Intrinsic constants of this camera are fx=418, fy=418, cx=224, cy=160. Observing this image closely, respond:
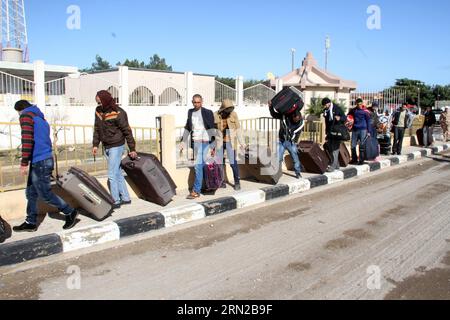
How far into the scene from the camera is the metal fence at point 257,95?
913 inches

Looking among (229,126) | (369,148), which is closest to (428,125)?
(369,148)

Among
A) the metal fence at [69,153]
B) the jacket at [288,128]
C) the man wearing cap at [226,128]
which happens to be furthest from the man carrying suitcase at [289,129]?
the metal fence at [69,153]

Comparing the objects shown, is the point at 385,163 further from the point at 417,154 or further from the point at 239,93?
the point at 239,93

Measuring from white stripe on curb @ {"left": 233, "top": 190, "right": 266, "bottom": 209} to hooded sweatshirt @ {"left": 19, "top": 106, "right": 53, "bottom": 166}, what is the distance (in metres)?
3.04

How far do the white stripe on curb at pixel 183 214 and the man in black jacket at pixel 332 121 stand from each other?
4230 millimetres

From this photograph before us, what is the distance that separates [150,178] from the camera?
624 centimetres

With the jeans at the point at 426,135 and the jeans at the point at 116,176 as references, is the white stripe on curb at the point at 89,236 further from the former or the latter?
the jeans at the point at 426,135

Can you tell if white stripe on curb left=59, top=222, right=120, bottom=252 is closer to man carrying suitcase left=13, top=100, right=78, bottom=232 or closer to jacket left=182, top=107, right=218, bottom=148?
man carrying suitcase left=13, top=100, right=78, bottom=232

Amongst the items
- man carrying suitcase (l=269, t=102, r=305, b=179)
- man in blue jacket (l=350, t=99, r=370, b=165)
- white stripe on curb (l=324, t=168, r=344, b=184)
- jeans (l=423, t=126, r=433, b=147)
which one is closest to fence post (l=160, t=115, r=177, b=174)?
man carrying suitcase (l=269, t=102, r=305, b=179)

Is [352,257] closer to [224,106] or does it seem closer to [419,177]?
[224,106]

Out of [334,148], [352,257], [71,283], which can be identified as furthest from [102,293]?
[334,148]

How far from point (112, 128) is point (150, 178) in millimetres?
935

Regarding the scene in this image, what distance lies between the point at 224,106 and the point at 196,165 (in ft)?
3.70

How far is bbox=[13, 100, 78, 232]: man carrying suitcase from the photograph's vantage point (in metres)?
4.87
